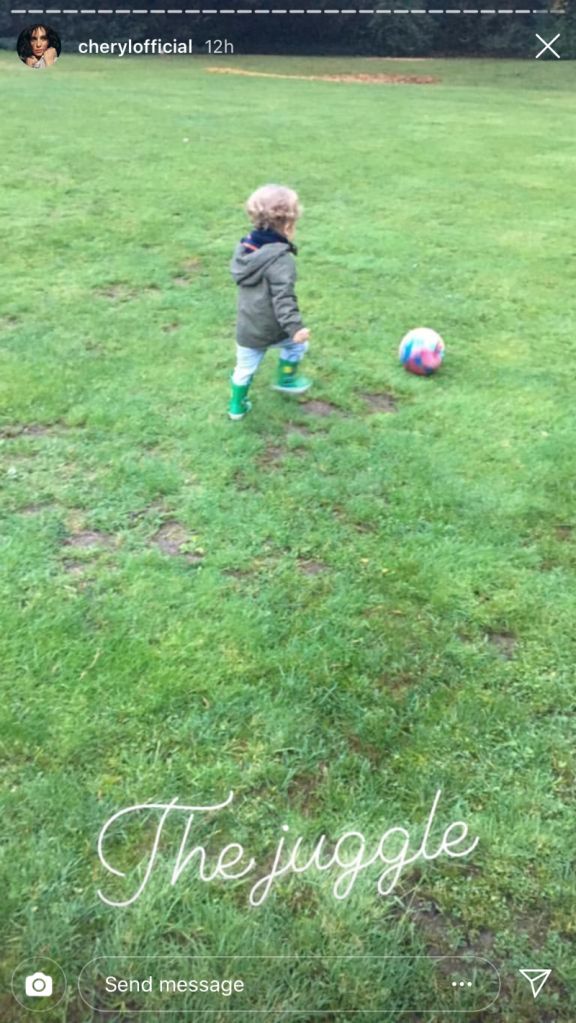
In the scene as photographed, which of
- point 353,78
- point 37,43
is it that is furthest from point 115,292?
point 353,78

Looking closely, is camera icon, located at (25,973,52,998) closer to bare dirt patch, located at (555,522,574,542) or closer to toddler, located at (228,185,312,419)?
bare dirt patch, located at (555,522,574,542)

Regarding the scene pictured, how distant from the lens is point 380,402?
4.84m

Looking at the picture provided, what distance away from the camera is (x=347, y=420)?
459 centimetres

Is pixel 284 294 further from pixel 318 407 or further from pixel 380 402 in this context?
pixel 380 402

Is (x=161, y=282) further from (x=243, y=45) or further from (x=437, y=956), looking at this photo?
(x=243, y=45)

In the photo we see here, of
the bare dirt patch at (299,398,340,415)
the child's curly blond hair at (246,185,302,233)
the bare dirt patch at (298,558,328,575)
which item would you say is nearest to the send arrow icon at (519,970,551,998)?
the bare dirt patch at (298,558,328,575)

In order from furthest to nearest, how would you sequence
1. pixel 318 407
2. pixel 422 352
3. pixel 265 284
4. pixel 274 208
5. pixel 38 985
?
pixel 422 352 < pixel 318 407 < pixel 265 284 < pixel 274 208 < pixel 38 985

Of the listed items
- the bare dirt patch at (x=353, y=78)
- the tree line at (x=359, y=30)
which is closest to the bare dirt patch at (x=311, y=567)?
the bare dirt patch at (x=353, y=78)

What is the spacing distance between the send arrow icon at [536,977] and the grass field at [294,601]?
2 centimetres

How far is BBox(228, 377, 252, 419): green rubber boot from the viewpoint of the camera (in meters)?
4.48

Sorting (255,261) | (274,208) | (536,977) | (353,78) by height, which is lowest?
(536,977)

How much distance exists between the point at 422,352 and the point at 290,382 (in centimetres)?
87

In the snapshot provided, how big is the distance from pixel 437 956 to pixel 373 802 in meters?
0.46

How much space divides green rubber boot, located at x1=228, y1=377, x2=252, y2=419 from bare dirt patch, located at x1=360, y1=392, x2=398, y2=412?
2.44 feet
